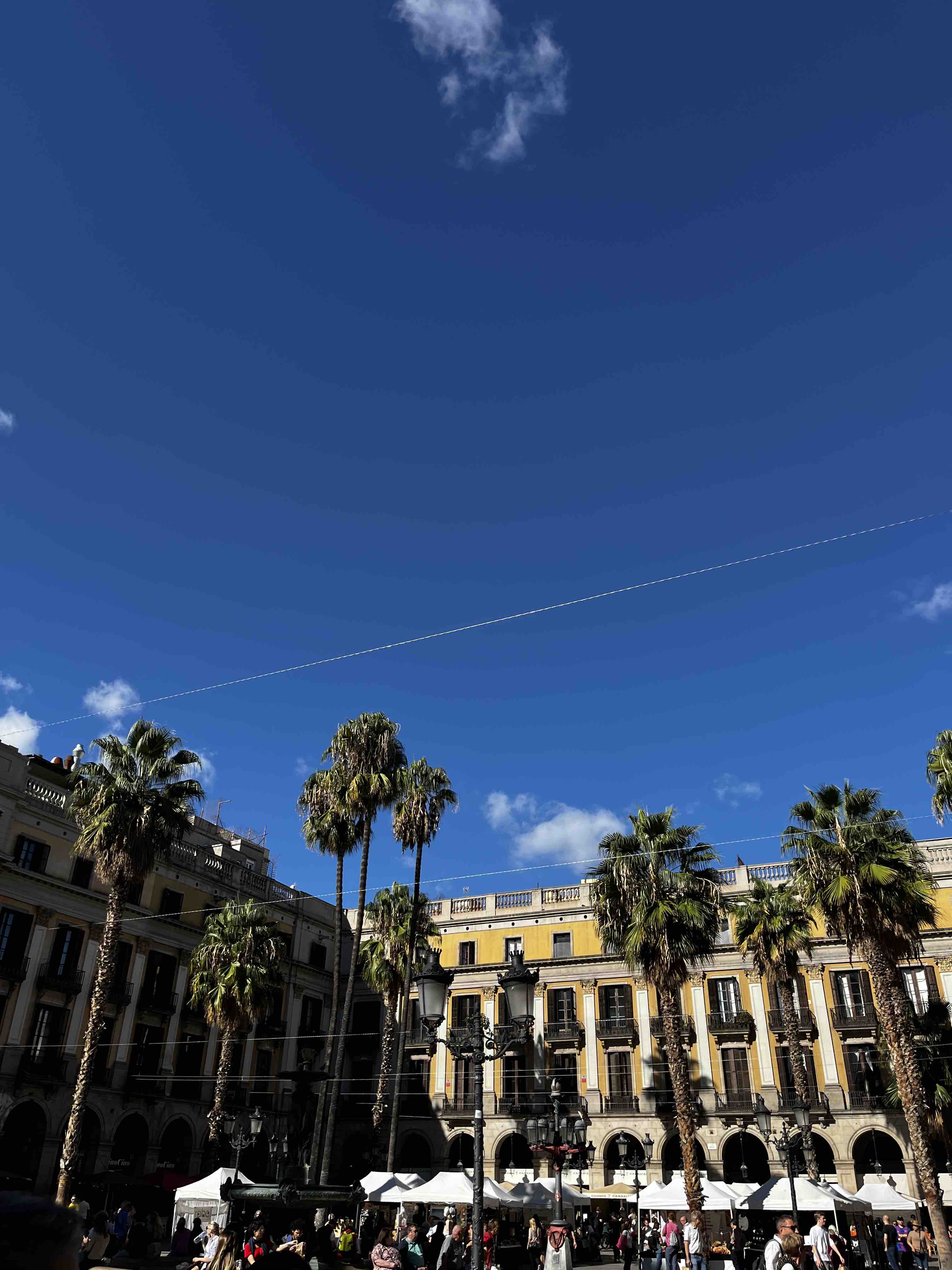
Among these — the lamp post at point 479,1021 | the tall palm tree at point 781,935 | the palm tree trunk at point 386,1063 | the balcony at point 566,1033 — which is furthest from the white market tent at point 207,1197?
the balcony at point 566,1033

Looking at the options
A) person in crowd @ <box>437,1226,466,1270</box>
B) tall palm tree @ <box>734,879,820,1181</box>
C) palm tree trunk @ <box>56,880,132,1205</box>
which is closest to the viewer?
person in crowd @ <box>437,1226,466,1270</box>

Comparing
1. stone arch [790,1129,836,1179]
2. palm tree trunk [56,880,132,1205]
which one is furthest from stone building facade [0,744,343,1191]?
stone arch [790,1129,836,1179]

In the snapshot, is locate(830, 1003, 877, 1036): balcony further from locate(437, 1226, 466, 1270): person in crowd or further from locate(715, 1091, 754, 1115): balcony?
locate(437, 1226, 466, 1270): person in crowd

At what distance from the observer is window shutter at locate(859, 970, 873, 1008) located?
39.9 m

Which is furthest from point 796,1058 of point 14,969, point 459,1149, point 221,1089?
point 14,969

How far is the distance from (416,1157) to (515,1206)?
812 inches

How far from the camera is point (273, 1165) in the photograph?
40188 mm

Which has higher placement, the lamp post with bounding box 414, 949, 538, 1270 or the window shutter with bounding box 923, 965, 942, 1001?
the window shutter with bounding box 923, 965, 942, 1001

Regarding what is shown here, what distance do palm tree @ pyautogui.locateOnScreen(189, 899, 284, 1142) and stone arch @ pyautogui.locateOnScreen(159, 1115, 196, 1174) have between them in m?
1.60

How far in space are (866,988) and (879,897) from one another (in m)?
17.9

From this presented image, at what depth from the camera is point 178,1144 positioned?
127 feet

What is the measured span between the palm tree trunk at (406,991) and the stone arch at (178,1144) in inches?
326

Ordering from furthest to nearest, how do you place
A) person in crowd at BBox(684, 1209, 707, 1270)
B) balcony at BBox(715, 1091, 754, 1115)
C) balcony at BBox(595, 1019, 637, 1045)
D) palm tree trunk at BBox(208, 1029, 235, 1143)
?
balcony at BBox(595, 1019, 637, 1045) → balcony at BBox(715, 1091, 754, 1115) → palm tree trunk at BBox(208, 1029, 235, 1143) → person in crowd at BBox(684, 1209, 707, 1270)

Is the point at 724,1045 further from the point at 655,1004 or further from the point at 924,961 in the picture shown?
the point at 924,961
